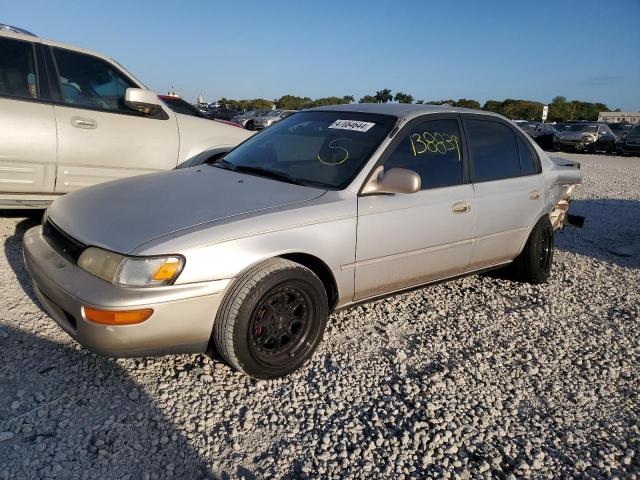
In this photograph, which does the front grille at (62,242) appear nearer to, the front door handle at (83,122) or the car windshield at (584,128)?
the front door handle at (83,122)

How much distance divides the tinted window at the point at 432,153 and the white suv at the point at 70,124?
8.72 ft

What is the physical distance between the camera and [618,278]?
480cm

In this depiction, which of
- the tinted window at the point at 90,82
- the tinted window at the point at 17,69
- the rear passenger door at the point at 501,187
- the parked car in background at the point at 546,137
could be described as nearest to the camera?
the rear passenger door at the point at 501,187

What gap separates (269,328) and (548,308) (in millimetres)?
2466

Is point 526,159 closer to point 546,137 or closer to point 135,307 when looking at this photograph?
point 135,307

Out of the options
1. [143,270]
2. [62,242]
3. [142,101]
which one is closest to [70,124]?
[142,101]

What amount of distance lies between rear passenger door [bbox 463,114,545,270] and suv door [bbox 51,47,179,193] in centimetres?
297

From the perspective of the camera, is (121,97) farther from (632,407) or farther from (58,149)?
(632,407)

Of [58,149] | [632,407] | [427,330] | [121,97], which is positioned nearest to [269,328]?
[427,330]

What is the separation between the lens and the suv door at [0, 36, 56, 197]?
4.09 m

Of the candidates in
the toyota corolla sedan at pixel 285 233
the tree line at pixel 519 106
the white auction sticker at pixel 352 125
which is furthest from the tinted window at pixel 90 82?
the tree line at pixel 519 106

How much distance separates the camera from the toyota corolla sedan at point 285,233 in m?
2.31

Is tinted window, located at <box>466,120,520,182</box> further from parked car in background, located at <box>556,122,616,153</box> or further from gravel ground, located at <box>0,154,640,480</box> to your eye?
parked car in background, located at <box>556,122,616,153</box>

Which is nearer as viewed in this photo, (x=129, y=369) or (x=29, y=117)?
(x=129, y=369)
